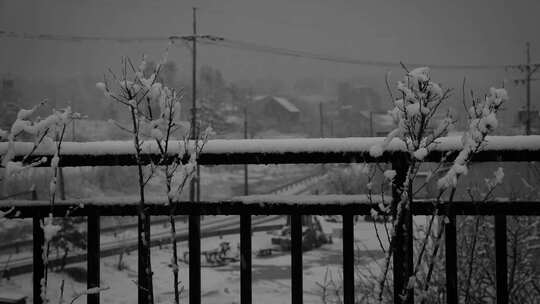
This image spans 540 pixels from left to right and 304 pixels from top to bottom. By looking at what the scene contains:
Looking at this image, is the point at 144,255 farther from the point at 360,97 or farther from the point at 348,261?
the point at 360,97

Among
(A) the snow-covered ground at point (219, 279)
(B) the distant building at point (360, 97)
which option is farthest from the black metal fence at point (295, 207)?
(B) the distant building at point (360, 97)

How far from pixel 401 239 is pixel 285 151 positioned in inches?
23.2

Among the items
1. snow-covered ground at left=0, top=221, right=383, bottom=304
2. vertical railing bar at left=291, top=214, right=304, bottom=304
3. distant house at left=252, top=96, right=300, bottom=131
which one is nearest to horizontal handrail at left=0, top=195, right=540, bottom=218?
vertical railing bar at left=291, top=214, right=304, bottom=304

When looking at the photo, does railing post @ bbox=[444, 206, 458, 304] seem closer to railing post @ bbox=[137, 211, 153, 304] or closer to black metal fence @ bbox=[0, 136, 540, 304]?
black metal fence @ bbox=[0, 136, 540, 304]

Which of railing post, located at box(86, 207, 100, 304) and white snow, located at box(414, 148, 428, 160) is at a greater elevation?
white snow, located at box(414, 148, 428, 160)

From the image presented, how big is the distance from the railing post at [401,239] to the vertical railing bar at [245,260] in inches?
24.4

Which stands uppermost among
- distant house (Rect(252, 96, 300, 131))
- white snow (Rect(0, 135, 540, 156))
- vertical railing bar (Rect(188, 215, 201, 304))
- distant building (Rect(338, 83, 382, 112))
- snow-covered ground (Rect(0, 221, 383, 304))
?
distant building (Rect(338, 83, 382, 112))

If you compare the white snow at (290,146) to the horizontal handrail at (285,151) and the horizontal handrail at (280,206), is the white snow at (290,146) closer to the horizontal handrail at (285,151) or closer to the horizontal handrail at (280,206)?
the horizontal handrail at (285,151)

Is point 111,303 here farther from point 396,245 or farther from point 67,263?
point 396,245

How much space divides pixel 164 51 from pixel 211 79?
96.2 m

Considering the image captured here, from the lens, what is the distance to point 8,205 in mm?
2055

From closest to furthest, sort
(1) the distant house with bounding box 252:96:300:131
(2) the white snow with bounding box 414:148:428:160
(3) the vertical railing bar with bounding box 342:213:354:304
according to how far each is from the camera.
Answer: (2) the white snow with bounding box 414:148:428:160, (3) the vertical railing bar with bounding box 342:213:354:304, (1) the distant house with bounding box 252:96:300:131

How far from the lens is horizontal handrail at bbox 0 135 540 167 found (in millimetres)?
1846

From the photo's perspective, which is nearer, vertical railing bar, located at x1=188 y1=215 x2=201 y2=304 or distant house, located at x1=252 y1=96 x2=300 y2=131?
vertical railing bar, located at x1=188 y1=215 x2=201 y2=304
